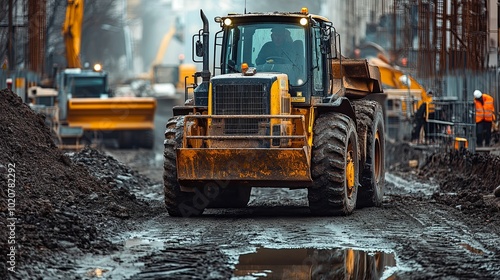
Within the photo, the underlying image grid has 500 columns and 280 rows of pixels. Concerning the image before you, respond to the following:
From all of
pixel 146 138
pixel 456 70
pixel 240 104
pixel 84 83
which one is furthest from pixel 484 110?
pixel 84 83

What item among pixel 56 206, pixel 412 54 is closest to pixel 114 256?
pixel 56 206

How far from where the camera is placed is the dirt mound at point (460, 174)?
641 inches

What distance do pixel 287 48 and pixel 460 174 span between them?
8650mm

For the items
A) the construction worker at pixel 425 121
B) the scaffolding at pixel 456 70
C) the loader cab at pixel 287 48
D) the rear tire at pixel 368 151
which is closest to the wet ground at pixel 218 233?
the rear tire at pixel 368 151

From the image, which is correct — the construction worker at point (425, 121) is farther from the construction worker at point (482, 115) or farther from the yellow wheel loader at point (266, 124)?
the yellow wheel loader at point (266, 124)

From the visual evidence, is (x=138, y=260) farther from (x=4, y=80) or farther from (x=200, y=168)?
(x=4, y=80)

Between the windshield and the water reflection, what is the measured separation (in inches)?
167

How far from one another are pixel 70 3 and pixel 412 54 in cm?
1420

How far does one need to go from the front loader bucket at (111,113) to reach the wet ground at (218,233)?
15313mm

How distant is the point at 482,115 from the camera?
2661 centimetres

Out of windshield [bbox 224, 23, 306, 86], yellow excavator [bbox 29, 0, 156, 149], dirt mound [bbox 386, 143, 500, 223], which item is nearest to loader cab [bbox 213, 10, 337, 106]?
windshield [bbox 224, 23, 306, 86]

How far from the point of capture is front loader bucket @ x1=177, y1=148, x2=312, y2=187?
1429 centimetres

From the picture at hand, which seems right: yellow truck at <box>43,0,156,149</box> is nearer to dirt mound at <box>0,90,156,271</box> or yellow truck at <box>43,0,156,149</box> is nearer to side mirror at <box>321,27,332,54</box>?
dirt mound at <box>0,90,156,271</box>

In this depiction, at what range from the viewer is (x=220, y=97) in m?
14.8
